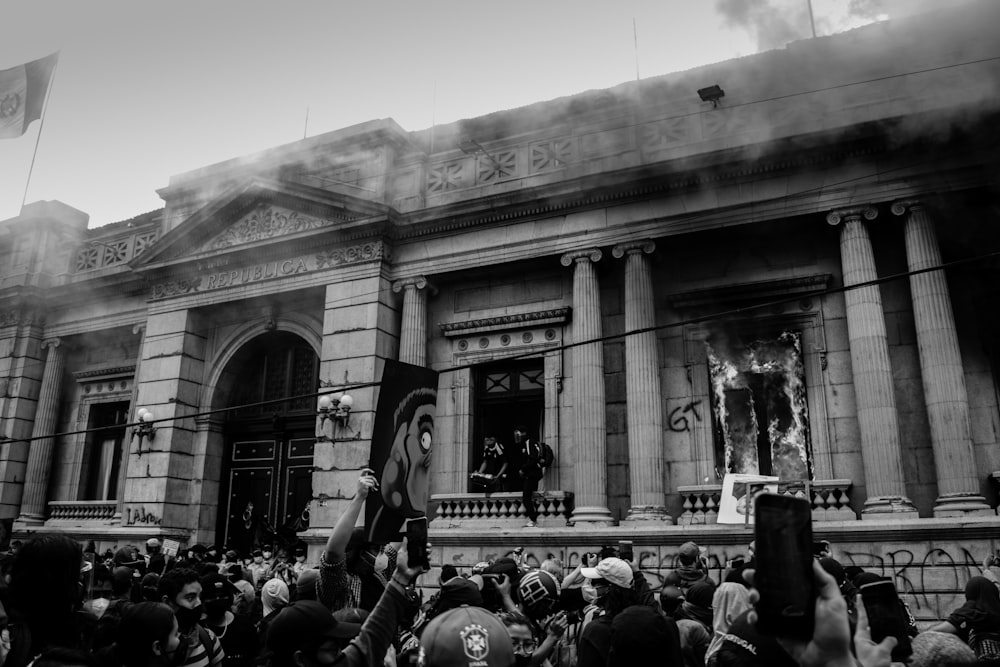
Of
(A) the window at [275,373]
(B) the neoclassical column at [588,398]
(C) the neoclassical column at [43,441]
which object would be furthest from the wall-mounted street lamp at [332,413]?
(C) the neoclassical column at [43,441]

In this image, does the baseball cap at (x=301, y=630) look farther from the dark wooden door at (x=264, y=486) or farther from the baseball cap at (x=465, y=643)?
the dark wooden door at (x=264, y=486)

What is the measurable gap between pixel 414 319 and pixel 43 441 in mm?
12767

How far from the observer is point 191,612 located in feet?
17.9

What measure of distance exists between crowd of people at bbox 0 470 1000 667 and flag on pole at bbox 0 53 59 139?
768 inches

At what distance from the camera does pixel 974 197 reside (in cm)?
1358

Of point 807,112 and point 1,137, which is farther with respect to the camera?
point 1,137

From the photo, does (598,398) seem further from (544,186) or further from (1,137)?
(1,137)

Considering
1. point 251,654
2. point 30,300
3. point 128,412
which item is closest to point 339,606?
point 251,654

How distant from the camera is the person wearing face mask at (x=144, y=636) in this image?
12.3 ft

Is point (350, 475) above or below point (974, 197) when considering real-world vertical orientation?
below

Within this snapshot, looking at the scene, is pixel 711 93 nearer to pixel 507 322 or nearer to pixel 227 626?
pixel 507 322

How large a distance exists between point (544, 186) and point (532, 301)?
102 inches

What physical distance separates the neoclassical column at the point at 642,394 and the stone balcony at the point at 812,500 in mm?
419

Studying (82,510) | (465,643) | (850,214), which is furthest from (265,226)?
(465,643)
